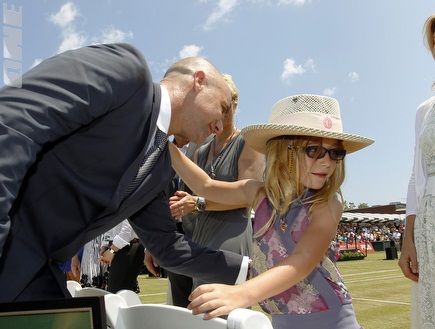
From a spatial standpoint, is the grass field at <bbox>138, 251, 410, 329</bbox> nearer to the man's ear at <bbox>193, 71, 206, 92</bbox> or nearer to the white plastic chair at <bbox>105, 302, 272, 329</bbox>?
the man's ear at <bbox>193, 71, 206, 92</bbox>

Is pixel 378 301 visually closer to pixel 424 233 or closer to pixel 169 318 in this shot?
pixel 424 233

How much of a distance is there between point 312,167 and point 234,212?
91cm

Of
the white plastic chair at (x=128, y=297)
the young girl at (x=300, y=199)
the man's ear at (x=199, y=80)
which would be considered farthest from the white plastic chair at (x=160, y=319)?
the man's ear at (x=199, y=80)

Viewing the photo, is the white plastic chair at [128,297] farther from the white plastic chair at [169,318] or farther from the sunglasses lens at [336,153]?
the sunglasses lens at [336,153]

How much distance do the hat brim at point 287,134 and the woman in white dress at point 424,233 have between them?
0.33 meters

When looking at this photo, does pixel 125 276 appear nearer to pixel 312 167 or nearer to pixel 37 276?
pixel 312 167

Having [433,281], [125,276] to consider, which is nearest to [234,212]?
[433,281]

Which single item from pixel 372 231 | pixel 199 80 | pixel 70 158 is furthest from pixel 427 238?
pixel 372 231

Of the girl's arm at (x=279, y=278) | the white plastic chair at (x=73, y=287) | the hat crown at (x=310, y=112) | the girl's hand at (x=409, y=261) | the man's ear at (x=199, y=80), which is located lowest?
the girl's hand at (x=409, y=261)

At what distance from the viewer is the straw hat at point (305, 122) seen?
8.07 feet

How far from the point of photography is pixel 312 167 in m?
2.46

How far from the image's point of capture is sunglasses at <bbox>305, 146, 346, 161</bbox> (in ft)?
8.14

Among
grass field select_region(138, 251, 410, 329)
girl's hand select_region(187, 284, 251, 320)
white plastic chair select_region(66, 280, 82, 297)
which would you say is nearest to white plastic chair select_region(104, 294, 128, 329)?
girl's hand select_region(187, 284, 251, 320)

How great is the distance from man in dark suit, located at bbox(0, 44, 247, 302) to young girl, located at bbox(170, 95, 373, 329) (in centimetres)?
46
